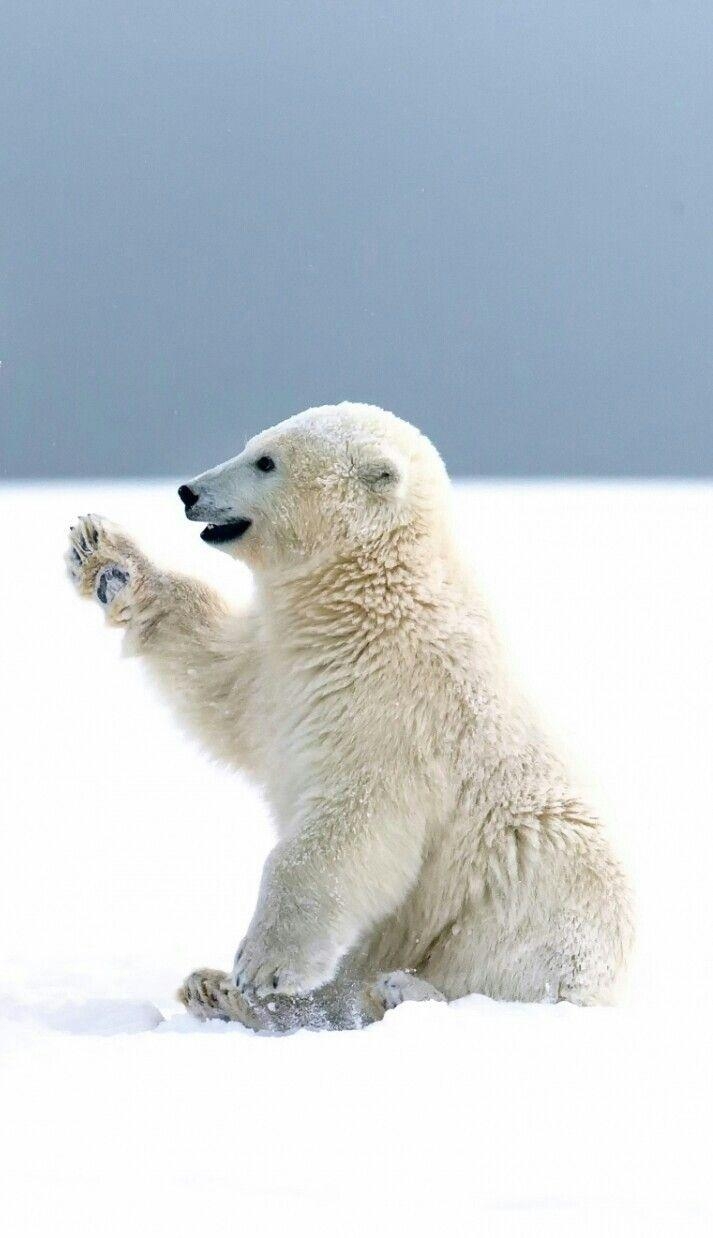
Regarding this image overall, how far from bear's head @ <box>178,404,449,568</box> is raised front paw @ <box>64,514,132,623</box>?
0.29 metres

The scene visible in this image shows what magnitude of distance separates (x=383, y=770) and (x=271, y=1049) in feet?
2.24

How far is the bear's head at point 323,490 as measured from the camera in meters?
3.26

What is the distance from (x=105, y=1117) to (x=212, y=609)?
65.5 inches

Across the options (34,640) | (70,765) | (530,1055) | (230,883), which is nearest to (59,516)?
(34,640)

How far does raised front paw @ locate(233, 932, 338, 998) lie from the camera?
2871 millimetres

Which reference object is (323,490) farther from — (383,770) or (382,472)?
(383,770)

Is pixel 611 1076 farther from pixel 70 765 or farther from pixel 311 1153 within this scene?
pixel 70 765

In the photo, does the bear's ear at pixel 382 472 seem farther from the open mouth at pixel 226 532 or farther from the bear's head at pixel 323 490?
the open mouth at pixel 226 532

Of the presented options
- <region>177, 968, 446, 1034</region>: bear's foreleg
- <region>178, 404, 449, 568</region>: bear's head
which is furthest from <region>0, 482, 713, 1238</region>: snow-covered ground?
<region>178, 404, 449, 568</region>: bear's head

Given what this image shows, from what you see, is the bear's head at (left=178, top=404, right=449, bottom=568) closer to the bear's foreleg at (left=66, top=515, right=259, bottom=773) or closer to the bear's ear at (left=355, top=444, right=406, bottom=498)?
the bear's ear at (left=355, top=444, right=406, bottom=498)

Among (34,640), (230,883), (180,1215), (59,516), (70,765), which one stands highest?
(59,516)

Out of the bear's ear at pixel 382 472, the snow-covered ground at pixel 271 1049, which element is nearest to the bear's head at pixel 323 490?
the bear's ear at pixel 382 472

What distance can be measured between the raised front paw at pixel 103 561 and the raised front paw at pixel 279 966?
1.00 m

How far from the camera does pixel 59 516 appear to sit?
1538 cm
